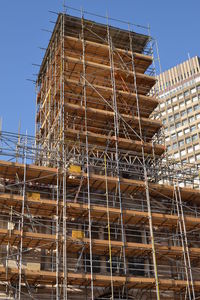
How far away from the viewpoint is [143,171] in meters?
35.2

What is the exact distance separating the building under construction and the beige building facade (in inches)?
1698

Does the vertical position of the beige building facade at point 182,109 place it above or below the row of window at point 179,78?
below

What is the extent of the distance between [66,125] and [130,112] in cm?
657

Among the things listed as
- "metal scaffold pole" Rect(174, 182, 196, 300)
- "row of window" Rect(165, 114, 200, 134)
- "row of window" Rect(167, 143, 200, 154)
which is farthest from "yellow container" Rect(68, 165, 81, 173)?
"row of window" Rect(165, 114, 200, 134)

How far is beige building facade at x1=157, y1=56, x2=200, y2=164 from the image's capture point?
83.9m

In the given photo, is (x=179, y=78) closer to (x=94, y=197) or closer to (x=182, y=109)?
(x=182, y=109)

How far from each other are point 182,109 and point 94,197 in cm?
5948

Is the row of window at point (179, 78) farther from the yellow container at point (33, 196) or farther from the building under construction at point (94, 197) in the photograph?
the yellow container at point (33, 196)

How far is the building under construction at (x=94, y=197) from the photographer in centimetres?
2808

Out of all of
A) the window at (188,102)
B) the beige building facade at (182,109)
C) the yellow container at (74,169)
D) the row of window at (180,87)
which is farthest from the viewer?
the row of window at (180,87)

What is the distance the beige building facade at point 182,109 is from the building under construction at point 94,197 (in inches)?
1698

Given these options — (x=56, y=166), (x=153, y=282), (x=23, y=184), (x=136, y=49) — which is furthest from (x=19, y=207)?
(x=136, y=49)

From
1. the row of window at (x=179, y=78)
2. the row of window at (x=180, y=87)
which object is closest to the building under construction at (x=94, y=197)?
the row of window at (x=180, y=87)

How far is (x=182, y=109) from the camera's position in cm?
8900
